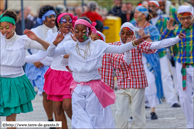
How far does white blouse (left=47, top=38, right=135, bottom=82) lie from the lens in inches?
246

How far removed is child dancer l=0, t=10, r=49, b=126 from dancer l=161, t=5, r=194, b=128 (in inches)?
97.7

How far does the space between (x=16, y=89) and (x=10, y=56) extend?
523 millimetres

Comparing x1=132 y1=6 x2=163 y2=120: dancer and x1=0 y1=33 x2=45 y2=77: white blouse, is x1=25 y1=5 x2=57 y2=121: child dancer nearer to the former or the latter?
x1=0 y1=33 x2=45 y2=77: white blouse

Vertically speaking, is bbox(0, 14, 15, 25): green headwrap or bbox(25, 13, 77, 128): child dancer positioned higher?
bbox(0, 14, 15, 25): green headwrap

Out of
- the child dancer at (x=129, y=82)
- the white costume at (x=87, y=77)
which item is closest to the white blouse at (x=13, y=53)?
the white costume at (x=87, y=77)

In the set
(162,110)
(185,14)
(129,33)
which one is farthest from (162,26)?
(129,33)

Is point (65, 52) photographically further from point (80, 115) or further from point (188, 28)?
point (188, 28)

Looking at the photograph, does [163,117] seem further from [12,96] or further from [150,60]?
[12,96]

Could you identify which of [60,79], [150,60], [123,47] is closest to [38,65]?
[60,79]

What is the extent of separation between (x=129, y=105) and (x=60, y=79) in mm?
1231

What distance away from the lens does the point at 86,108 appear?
6301 mm

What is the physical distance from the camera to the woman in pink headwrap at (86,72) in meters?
6.25

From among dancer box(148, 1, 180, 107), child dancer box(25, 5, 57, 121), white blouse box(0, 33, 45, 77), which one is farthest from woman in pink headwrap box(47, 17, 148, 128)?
dancer box(148, 1, 180, 107)

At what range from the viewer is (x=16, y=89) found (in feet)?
23.4
